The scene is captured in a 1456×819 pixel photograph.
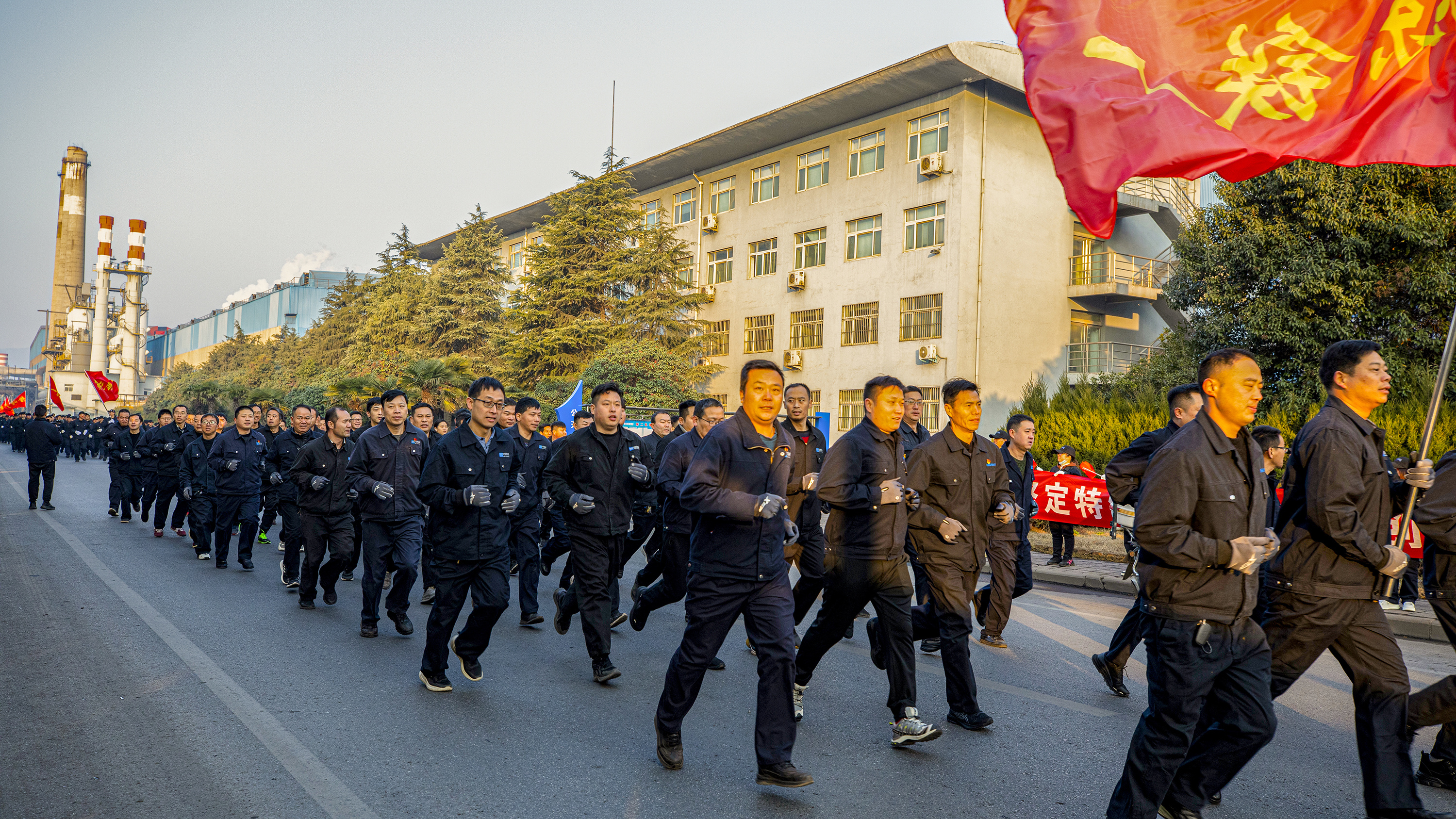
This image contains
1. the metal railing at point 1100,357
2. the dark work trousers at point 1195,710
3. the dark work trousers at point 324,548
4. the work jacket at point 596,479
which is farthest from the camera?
the metal railing at point 1100,357

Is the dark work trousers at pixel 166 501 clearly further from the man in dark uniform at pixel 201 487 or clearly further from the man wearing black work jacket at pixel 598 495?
the man wearing black work jacket at pixel 598 495

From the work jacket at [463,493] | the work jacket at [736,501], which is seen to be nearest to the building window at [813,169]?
the work jacket at [463,493]

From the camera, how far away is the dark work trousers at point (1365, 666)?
3.99 m

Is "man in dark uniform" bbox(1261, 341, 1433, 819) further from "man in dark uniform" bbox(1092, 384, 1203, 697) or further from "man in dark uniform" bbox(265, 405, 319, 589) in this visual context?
"man in dark uniform" bbox(265, 405, 319, 589)

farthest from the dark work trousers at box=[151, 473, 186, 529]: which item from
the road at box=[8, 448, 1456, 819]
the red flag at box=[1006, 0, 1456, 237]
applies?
the red flag at box=[1006, 0, 1456, 237]

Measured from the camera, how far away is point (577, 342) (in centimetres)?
3403

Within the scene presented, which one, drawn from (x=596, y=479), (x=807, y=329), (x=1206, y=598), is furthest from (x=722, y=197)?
(x=1206, y=598)

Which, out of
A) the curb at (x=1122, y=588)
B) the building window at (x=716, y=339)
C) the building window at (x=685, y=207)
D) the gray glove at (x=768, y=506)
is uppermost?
the building window at (x=685, y=207)

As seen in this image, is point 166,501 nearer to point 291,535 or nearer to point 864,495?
point 291,535

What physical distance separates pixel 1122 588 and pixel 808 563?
18.9 feet

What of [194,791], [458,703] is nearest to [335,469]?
[458,703]

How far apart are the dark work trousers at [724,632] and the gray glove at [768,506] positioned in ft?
1.24

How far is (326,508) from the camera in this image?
9.15 metres

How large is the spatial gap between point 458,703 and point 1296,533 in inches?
183
